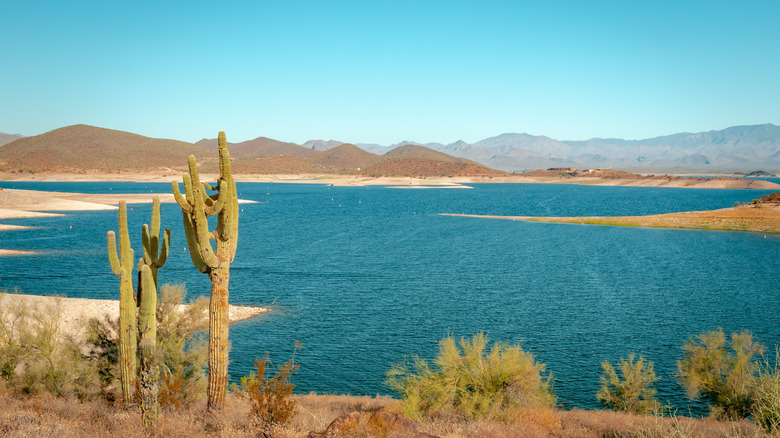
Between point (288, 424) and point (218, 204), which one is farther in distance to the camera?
point (218, 204)

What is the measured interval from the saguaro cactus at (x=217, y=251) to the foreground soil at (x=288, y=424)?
1085 millimetres

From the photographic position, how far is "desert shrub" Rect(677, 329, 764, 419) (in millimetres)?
19797

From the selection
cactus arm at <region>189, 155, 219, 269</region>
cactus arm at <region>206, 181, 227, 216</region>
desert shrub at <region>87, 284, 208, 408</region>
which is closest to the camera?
cactus arm at <region>189, 155, 219, 269</region>

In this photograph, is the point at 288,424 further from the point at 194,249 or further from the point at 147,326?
the point at 147,326

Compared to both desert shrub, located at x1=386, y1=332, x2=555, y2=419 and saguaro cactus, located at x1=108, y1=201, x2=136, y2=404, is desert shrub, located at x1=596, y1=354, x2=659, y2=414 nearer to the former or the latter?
desert shrub, located at x1=386, y1=332, x2=555, y2=419

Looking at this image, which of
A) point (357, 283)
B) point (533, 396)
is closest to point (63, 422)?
point (533, 396)

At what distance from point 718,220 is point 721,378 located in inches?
2852

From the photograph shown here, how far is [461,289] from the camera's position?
4347 cm

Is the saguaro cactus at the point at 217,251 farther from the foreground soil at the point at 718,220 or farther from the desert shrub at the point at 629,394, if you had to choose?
the foreground soil at the point at 718,220

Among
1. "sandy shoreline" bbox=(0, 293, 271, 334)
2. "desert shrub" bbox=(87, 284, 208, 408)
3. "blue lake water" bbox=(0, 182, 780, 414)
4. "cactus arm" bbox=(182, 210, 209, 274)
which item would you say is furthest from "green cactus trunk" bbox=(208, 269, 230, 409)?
"sandy shoreline" bbox=(0, 293, 271, 334)

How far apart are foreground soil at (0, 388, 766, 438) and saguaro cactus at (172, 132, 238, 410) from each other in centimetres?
109

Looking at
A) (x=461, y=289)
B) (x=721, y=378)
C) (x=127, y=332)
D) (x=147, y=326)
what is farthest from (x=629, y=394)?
(x=461, y=289)

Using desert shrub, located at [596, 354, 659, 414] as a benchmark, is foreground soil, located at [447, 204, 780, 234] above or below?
above

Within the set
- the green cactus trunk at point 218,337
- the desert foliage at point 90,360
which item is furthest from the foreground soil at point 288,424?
the desert foliage at point 90,360
